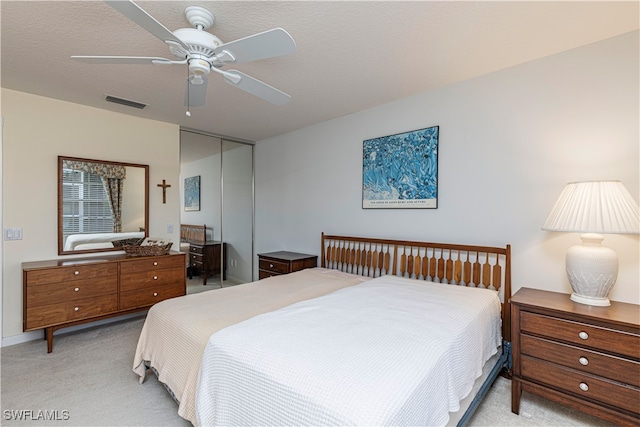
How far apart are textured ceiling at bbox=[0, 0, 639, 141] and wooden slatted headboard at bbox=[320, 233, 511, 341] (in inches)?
61.6

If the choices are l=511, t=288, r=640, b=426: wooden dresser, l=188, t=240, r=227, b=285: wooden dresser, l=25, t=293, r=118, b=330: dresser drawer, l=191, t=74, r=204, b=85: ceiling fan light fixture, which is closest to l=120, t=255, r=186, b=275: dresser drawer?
l=25, t=293, r=118, b=330: dresser drawer

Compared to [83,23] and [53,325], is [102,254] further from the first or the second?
[83,23]


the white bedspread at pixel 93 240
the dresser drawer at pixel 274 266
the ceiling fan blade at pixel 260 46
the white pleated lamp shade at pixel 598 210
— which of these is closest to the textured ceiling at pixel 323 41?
the ceiling fan blade at pixel 260 46

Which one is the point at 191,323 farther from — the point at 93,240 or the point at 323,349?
the point at 93,240

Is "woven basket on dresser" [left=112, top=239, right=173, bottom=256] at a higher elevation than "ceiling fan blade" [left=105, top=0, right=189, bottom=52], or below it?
below

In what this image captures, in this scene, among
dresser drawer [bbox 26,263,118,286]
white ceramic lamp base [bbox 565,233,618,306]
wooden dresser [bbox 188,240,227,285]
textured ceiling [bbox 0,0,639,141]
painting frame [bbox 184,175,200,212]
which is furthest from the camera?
wooden dresser [bbox 188,240,227,285]

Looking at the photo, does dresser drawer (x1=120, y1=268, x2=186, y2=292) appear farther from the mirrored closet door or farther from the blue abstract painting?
the blue abstract painting

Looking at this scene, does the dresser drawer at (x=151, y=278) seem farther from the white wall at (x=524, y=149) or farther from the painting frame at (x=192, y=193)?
the white wall at (x=524, y=149)

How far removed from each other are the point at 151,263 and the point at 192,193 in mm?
1371

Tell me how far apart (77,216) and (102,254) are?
500mm

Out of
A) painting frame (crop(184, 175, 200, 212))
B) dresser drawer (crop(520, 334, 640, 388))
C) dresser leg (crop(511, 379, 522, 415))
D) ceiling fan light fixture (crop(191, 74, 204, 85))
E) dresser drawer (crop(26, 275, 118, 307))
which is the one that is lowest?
dresser leg (crop(511, 379, 522, 415))

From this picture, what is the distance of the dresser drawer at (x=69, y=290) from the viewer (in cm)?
264

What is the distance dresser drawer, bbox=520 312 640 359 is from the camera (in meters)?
1.59

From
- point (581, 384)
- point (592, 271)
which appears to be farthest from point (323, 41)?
point (581, 384)
